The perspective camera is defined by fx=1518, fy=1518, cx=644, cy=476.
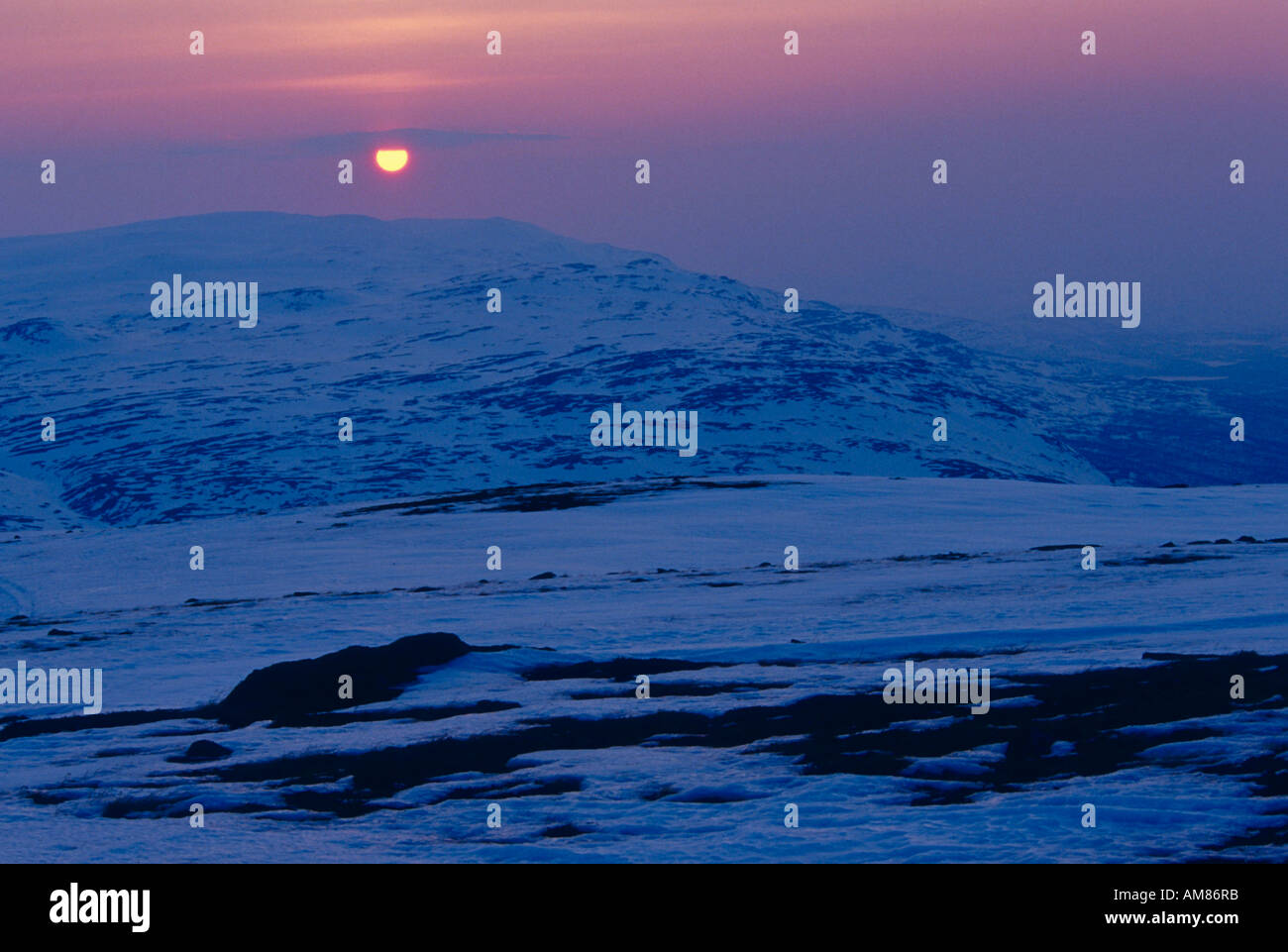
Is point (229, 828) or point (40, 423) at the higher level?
point (40, 423)

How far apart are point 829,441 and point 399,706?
148867 mm

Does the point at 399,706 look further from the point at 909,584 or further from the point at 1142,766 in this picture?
the point at 909,584

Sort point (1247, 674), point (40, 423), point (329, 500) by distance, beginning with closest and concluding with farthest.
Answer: point (1247, 674) → point (329, 500) → point (40, 423)

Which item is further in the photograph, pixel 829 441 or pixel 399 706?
pixel 829 441

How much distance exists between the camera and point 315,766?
1572 cm

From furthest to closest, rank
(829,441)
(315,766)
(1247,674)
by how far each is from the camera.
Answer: (829,441)
(1247,674)
(315,766)
